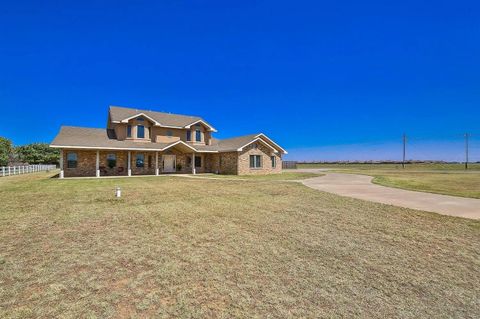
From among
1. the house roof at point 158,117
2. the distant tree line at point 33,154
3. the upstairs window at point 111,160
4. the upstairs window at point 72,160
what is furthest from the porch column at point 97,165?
the distant tree line at point 33,154

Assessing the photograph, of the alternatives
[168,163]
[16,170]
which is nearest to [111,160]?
[168,163]

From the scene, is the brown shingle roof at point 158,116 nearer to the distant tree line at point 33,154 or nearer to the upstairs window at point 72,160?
the upstairs window at point 72,160

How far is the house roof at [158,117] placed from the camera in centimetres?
2622

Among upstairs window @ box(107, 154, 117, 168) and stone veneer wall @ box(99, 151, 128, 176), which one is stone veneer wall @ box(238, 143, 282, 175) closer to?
stone veneer wall @ box(99, 151, 128, 176)

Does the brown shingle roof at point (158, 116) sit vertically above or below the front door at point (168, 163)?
above

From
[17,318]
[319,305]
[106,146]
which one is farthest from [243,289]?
[106,146]

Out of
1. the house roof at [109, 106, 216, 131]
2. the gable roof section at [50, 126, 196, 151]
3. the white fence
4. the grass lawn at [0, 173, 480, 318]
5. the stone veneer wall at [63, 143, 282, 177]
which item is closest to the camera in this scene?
the grass lawn at [0, 173, 480, 318]

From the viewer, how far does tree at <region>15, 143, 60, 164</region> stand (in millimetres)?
50688

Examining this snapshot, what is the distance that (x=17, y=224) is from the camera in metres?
6.50

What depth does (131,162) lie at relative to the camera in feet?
84.4

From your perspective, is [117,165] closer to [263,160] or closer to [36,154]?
[263,160]

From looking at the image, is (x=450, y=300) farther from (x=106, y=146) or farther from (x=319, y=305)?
(x=106, y=146)

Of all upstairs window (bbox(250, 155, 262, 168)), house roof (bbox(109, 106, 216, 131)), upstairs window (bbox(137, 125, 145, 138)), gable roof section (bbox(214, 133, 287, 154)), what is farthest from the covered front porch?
upstairs window (bbox(250, 155, 262, 168))

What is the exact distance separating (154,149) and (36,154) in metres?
41.5
